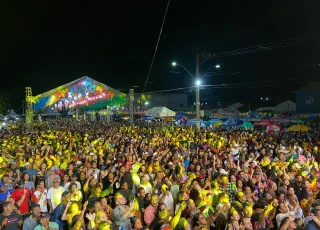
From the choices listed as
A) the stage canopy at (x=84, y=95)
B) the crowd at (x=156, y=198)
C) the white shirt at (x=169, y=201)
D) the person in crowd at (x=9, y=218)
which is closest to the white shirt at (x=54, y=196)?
the crowd at (x=156, y=198)

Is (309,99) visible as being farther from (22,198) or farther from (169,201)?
(22,198)

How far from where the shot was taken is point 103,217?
4.47 m

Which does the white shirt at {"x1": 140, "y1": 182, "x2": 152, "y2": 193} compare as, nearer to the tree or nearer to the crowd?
the crowd

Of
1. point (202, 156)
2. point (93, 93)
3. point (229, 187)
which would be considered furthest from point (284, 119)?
point (229, 187)

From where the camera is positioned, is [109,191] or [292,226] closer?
[292,226]

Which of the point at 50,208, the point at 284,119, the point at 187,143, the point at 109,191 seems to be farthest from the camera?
the point at 284,119

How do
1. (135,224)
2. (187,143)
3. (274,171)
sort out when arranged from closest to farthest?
1. (135,224)
2. (274,171)
3. (187,143)

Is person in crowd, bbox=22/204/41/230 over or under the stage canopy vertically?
under

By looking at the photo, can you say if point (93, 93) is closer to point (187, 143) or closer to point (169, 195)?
point (187, 143)

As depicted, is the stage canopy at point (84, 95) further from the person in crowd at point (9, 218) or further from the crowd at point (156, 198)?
the person in crowd at point (9, 218)

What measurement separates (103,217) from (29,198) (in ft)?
6.84

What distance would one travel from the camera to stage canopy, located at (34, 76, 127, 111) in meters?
25.8

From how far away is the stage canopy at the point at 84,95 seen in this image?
1014 inches

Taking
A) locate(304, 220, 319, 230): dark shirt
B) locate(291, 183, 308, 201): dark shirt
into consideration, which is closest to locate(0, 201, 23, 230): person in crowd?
locate(304, 220, 319, 230): dark shirt
